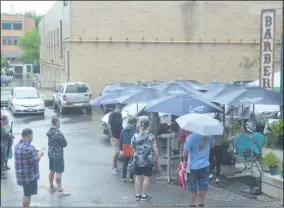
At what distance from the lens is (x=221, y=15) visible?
1331 inches

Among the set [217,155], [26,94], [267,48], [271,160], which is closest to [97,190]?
[217,155]

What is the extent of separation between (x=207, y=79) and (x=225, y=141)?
23.1 metres

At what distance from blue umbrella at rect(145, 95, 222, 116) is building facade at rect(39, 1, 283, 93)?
21305mm

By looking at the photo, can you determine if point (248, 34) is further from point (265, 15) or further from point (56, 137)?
point (56, 137)

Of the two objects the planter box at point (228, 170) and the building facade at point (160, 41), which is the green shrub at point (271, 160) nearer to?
the planter box at point (228, 170)

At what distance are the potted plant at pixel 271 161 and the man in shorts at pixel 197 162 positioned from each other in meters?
2.12

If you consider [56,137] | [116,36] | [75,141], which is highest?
[116,36]

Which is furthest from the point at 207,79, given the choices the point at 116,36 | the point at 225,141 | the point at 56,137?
the point at 56,137

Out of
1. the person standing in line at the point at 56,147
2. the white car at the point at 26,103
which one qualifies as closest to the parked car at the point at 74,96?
the white car at the point at 26,103

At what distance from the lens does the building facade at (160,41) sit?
32562 millimetres

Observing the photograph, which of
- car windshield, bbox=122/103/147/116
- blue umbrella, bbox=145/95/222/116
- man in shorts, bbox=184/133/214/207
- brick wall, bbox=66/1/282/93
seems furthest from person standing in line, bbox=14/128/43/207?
brick wall, bbox=66/1/282/93

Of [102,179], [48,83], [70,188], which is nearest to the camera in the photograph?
[70,188]

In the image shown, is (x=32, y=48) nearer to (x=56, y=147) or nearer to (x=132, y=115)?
(x=132, y=115)

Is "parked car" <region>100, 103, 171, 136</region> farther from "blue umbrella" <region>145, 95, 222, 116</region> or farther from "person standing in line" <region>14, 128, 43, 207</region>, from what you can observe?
"person standing in line" <region>14, 128, 43, 207</region>
